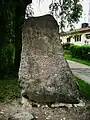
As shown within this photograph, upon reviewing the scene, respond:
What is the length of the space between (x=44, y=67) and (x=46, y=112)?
1.17 meters

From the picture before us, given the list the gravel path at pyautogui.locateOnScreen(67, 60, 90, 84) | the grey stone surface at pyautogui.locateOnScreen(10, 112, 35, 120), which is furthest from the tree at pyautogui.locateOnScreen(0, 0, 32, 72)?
the grey stone surface at pyautogui.locateOnScreen(10, 112, 35, 120)

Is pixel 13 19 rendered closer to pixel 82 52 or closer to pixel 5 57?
pixel 5 57

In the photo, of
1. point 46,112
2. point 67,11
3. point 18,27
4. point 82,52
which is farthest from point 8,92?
point 82,52

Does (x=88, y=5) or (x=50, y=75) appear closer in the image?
(x=50, y=75)

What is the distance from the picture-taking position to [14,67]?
A: 11.7m

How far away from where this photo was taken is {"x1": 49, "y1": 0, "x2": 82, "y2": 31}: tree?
10891 millimetres

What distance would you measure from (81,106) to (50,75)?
3.16ft

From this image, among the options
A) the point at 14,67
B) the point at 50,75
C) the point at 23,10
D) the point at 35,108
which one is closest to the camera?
the point at 35,108

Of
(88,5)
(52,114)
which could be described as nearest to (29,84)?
(52,114)

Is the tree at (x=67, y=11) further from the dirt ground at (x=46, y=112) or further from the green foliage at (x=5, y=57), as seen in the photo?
the dirt ground at (x=46, y=112)

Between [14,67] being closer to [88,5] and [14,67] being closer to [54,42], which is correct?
[54,42]

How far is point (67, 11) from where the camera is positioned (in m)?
11.1

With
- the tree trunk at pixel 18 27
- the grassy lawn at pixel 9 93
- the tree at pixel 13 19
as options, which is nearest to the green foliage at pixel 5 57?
the tree at pixel 13 19

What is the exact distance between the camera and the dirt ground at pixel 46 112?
5.75 m
